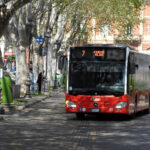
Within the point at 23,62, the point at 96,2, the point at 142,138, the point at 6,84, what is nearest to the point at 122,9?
the point at 96,2

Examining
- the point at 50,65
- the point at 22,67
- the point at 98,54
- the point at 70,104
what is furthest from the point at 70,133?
the point at 50,65

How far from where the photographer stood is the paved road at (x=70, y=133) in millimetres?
12828

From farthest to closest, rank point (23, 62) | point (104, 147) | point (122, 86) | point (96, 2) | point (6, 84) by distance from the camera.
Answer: point (96, 2) < point (23, 62) < point (6, 84) < point (122, 86) < point (104, 147)

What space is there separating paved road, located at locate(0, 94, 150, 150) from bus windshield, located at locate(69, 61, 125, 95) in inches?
39.7

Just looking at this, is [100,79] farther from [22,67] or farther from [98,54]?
[22,67]

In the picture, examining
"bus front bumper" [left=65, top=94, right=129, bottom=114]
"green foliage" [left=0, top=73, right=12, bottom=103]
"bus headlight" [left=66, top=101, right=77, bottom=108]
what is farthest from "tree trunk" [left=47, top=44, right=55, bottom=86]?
"bus front bumper" [left=65, top=94, right=129, bottom=114]

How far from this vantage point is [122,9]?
44.6 meters

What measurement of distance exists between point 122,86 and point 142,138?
5.79m

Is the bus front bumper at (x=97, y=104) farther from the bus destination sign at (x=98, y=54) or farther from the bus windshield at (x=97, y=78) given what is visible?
the bus destination sign at (x=98, y=54)

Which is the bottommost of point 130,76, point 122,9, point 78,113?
point 78,113

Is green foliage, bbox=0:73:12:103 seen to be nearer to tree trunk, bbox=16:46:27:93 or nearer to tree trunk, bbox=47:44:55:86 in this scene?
tree trunk, bbox=16:46:27:93

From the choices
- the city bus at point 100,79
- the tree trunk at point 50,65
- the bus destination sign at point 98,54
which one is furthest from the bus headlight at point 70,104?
the tree trunk at point 50,65

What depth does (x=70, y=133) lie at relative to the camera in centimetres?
1565

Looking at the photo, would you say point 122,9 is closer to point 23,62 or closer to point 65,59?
point 23,62
